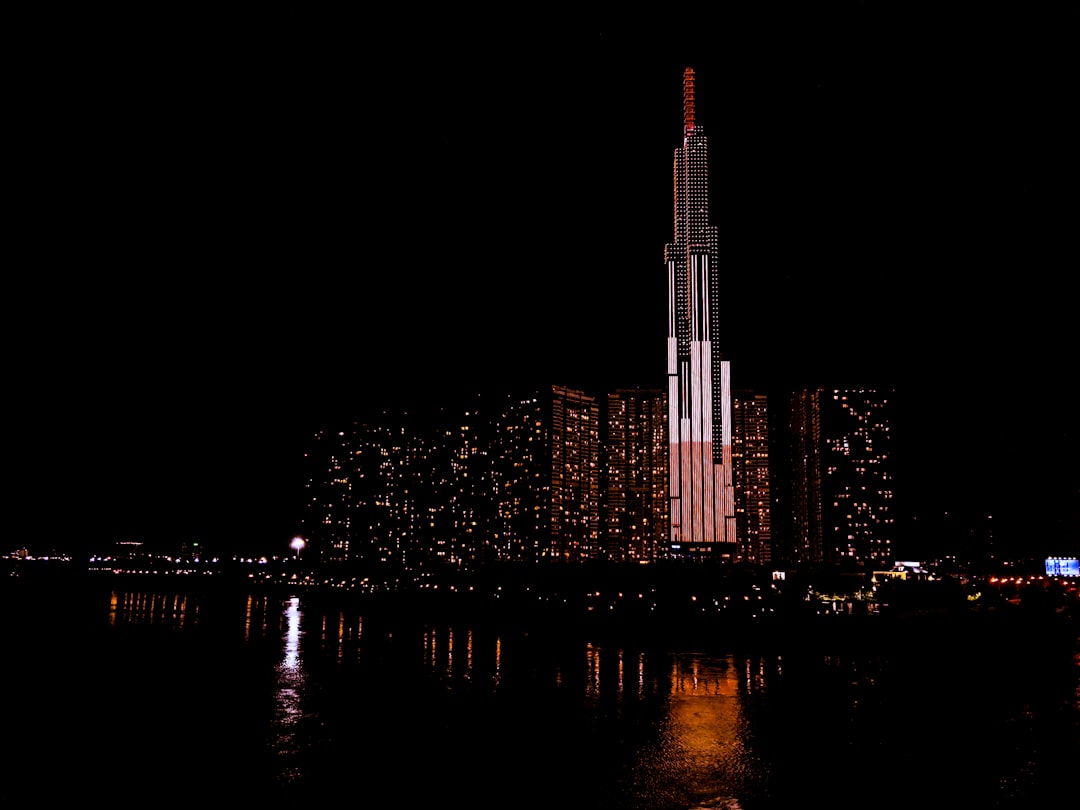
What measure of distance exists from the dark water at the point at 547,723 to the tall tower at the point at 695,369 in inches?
2849

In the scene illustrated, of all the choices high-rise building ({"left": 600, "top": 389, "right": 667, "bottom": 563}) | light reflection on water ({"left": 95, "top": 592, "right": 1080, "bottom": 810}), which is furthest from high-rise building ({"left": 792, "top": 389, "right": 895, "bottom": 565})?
light reflection on water ({"left": 95, "top": 592, "right": 1080, "bottom": 810})

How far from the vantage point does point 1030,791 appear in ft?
23.7

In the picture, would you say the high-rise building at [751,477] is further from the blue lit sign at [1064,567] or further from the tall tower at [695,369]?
the blue lit sign at [1064,567]

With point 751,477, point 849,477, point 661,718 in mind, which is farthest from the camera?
point 751,477

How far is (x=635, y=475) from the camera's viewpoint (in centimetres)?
13662

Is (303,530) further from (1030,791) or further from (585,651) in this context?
(1030,791)

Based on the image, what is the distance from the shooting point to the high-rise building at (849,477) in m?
125

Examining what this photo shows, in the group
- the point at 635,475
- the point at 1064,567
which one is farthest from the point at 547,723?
the point at 635,475

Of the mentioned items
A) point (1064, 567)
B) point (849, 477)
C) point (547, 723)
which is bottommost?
point (1064, 567)

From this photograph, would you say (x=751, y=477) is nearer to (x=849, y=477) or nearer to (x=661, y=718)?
(x=849, y=477)

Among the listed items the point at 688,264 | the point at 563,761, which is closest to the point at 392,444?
the point at 688,264

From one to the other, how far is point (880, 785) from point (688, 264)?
9733 centimetres

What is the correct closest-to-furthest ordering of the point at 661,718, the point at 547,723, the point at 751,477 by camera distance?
the point at 547,723, the point at 661,718, the point at 751,477

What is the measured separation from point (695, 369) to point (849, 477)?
3795 cm
